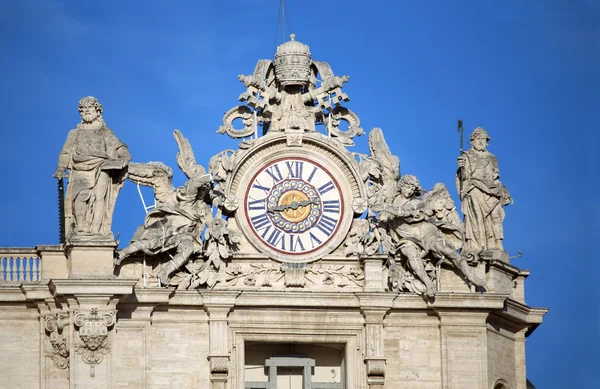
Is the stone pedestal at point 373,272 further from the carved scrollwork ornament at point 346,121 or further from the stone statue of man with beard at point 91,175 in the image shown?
the stone statue of man with beard at point 91,175

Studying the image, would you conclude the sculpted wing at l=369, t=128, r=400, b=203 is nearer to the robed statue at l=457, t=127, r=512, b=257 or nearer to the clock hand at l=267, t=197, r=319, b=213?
the clock hand at l=267, t=197, r=319, b=213

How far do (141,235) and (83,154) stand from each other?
1588 mm

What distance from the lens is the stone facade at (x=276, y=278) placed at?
4559 centimetres

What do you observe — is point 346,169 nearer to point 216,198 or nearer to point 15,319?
point 216,198

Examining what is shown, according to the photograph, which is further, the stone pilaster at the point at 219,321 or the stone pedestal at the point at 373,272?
the stone pedestal at the point at 373,272

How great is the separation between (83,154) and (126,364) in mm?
3424

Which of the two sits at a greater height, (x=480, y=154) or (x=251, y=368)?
(x=480, y=154)

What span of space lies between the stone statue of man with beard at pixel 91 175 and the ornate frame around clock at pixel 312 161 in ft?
6.25

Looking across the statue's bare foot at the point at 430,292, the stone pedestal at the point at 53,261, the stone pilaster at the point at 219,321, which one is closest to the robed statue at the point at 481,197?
the statue's bare foot at the point at 430,292

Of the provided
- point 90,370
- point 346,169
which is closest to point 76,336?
point 90,370

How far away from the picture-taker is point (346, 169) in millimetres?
46844

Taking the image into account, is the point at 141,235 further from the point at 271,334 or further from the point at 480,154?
the point at 480,154

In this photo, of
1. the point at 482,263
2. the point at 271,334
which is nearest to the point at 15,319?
the point at 271,334

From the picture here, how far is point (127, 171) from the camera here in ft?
152
